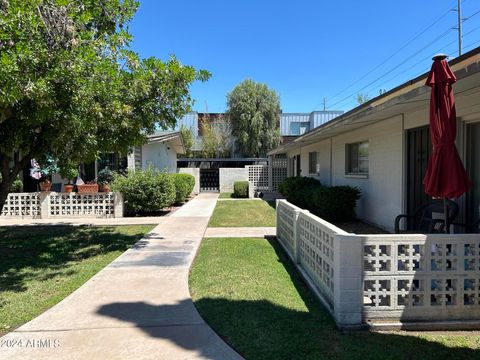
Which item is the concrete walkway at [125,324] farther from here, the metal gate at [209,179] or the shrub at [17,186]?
the metal gate at [209,179]

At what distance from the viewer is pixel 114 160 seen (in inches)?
644

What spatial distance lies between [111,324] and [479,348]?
3.70 metres

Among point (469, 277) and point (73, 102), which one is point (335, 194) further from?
point (73, 102)

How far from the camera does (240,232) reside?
964cm

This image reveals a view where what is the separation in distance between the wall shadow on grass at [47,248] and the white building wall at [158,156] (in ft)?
23.4

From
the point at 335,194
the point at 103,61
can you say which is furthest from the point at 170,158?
the point at 103,61

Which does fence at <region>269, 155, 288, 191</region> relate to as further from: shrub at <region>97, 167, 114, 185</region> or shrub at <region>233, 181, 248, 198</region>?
shrub at <region>97, 167, 114, 185</region>

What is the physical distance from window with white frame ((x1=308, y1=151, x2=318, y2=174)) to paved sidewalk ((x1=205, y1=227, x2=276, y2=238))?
7.40 metres

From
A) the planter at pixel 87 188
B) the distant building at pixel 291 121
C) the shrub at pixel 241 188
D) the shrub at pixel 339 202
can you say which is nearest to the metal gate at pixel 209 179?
the shrub at pixel 241 188

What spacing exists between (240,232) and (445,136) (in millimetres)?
6132

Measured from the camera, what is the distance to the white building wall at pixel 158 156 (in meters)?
18.4

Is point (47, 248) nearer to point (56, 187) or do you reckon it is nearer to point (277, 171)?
point (56, 187)

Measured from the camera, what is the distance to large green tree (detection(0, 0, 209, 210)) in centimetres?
493

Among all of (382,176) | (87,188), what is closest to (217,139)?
(87,188)
